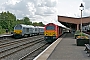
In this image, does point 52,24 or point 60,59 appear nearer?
point 60,59

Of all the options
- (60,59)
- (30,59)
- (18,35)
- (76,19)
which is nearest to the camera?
(60,59)

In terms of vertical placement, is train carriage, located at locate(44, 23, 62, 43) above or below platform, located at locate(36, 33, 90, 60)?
above

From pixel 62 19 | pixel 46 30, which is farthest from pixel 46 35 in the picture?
pixel 62 19

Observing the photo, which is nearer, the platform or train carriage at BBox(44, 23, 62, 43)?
the platform

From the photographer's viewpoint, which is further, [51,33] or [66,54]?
[51,33]

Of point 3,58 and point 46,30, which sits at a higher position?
point 46,30

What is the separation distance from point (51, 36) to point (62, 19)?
19.9 m

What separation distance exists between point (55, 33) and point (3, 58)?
55.6 ft

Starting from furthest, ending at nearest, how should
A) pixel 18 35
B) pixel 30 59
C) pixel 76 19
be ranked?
pixel 76 19, pixel 18 35, pixel 30 59

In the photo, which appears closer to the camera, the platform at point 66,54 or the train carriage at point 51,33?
the platform at point 66,54

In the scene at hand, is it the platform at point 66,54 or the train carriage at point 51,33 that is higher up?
the train carriage at point 51,33

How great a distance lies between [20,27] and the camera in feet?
153

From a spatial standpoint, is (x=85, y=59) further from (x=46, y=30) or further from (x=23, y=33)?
(x=23, y=33)

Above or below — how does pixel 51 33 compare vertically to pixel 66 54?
above
